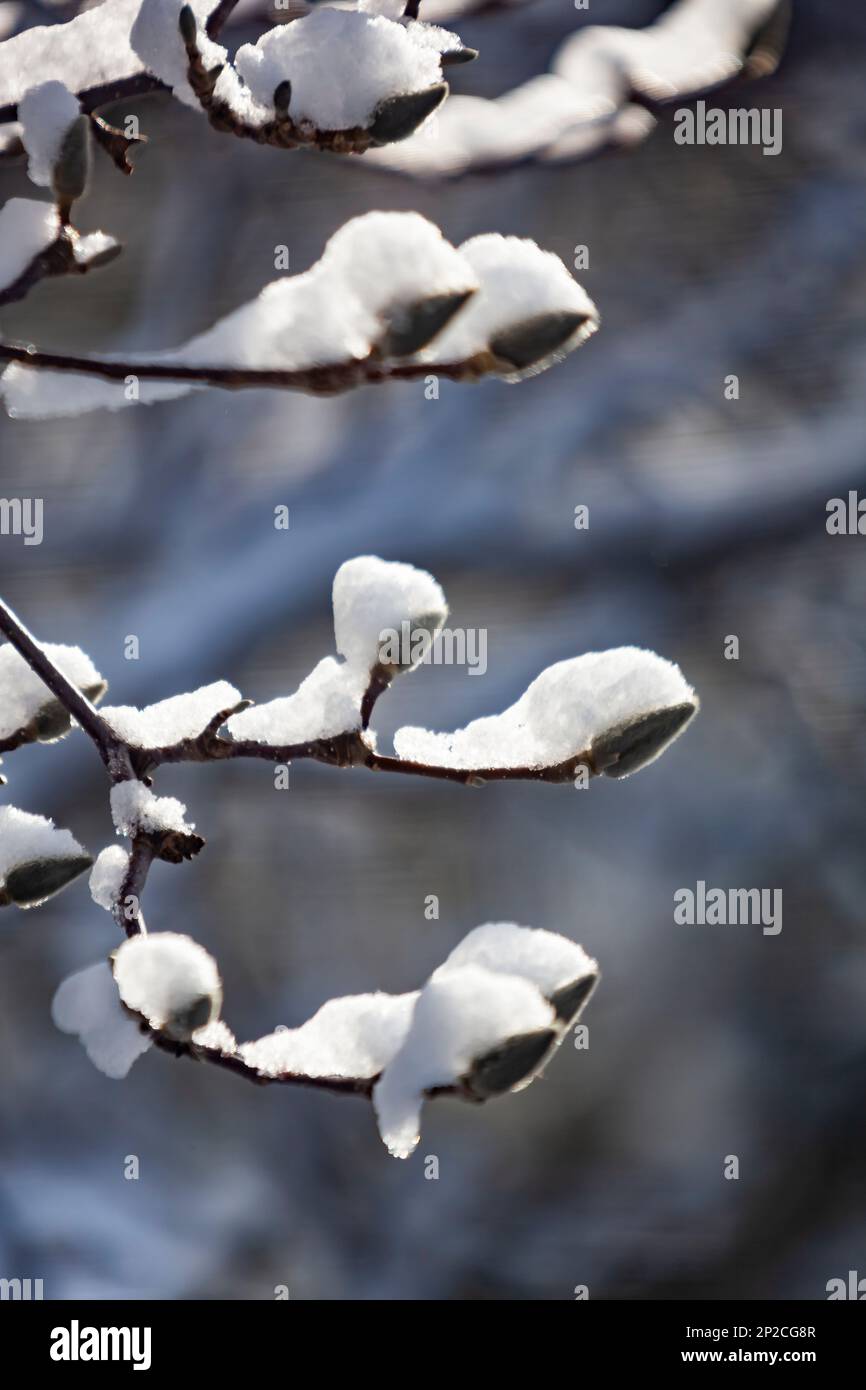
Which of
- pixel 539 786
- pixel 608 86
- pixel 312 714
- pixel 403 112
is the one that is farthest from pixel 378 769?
pixel 608 86

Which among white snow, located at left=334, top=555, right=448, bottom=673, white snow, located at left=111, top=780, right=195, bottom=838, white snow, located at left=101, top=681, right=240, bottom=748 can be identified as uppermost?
white snow, located at left=334, top=555, right=448, bottom=673

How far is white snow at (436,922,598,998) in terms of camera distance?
0.74 feet

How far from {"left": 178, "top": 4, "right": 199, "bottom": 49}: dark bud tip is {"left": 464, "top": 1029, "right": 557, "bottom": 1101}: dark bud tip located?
23cm

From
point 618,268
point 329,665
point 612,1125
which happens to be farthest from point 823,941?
point 329,665

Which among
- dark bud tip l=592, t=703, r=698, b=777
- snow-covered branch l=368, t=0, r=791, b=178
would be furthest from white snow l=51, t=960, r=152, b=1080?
snow-covered branch l=368, t=0, r=791, b=178

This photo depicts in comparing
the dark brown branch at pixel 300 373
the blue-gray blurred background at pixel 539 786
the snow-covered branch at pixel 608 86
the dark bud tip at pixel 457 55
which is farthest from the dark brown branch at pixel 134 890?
the snow-covered branch at pixel 608 86

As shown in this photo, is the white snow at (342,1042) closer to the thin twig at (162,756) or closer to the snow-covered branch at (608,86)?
the thin twig at (162,756)

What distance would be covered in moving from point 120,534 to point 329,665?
0.61m

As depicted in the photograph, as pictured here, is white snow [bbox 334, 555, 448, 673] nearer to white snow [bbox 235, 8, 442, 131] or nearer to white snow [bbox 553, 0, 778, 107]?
white snow [bbox 235, 8, 442, 131]

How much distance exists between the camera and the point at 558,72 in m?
0.79

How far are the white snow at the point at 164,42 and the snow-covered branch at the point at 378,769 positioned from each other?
122 millimetres

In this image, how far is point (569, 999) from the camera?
0.22m

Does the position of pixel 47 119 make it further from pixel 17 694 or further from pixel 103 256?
pixel 17 694

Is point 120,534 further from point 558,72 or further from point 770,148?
point 770,148
